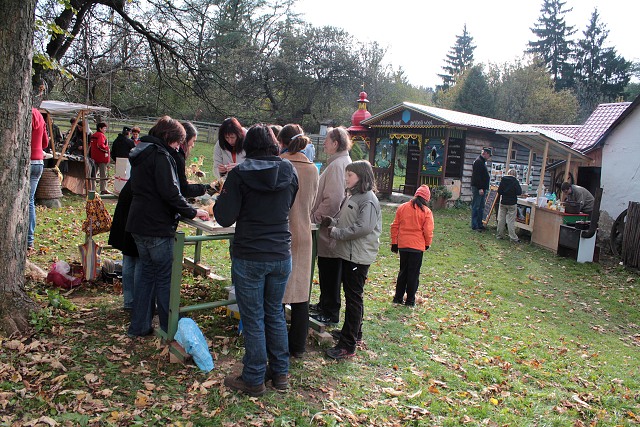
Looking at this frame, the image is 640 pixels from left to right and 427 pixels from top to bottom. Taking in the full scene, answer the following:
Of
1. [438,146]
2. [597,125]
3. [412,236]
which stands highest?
[597,125]

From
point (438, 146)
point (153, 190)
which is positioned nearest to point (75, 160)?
point (153, 190)

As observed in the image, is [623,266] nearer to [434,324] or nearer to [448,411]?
[434,324]

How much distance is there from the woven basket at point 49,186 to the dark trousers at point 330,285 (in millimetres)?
8228

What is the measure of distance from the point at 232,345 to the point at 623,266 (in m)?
9.26

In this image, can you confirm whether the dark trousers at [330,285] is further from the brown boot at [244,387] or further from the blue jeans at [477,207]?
the blue jeans at [477,207]

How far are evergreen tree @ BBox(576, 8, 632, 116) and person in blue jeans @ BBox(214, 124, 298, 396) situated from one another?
156 feet

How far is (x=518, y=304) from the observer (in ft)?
24.4

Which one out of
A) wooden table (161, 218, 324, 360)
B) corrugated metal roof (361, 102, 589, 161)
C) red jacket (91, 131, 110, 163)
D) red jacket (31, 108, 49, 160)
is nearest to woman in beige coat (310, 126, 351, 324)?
wooden table (161, 218, 324, 360)

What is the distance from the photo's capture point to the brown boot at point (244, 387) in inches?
141

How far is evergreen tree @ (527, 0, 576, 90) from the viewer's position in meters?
49.5

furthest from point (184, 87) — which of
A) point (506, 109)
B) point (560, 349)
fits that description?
point (506, 109)

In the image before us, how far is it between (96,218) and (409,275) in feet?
12.2

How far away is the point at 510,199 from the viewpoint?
39.7 ft

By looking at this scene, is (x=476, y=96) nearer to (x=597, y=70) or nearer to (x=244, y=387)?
(x=597, y=70)
